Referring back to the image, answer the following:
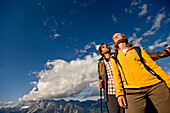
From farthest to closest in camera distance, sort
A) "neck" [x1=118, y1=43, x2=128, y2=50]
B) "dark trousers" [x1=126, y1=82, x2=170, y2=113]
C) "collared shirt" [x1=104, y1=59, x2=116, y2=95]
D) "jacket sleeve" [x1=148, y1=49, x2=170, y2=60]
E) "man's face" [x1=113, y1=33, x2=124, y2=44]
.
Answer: "collared shirt" [x1=104, y1=59, x2=116, y2=95], "man's face" [x1=113, y1=33, x2=124, y2=44], "neck" [x1=118, y1=43, x2=128, y2=50], "jacket sleeve" [x1=148, y1=49, x2=170, y2=60], "dark trousers" [x1=126, y1=82, x2=170, y2=113]

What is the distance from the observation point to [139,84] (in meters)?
2.65

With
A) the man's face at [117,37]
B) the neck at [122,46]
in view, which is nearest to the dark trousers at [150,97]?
the neck at [122,46]

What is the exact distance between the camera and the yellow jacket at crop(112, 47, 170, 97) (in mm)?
2592

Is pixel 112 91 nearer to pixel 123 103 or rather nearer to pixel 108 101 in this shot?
pixel 108 101

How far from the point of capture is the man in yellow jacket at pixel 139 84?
93.8 inches

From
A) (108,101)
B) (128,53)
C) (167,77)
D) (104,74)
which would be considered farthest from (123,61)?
(108,101)

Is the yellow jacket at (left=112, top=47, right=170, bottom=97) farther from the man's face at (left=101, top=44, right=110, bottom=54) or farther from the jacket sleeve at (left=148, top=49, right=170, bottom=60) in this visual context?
the man's face at (left=101, top=44, right=110, bottom=54)

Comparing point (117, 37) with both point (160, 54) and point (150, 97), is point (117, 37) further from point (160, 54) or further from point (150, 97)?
point (150, 97)

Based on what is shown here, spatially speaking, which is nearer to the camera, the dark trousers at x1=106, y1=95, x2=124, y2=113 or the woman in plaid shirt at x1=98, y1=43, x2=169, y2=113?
the woman in plaid shirt at x1=98, y1=43, x2=169, y2=113

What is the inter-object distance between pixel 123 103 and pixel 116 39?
2.37 metres

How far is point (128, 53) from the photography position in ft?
10.5

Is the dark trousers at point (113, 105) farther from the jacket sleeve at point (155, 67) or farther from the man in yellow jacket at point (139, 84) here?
the jacket sleeve at point (155, 67)

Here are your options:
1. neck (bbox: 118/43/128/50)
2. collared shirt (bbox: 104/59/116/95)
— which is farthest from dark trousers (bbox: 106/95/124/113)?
neck (bbox: 118/43/128/50)

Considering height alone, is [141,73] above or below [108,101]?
above
